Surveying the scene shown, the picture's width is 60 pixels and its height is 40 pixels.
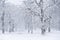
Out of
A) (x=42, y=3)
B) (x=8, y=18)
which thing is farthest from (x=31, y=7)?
(x=8, y=18)

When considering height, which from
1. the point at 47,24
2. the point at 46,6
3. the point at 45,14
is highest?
the point at 46,6

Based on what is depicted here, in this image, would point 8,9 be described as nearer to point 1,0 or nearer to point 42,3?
point 1,0

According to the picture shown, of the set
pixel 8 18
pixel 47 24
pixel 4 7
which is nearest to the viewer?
pixel 47 24

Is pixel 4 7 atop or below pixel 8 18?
atop

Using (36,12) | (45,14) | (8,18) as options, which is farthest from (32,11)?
(8,18)

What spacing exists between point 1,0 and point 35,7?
531 inches

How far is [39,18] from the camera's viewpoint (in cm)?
2027

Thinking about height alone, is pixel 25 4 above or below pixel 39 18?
above

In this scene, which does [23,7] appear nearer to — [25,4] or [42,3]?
[25,4]

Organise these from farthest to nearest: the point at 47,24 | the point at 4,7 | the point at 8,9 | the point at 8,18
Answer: the point at 8,18, the point at 8,9, the point at 4,7, the point at 47,24

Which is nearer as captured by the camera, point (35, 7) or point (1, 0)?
point (35, 7)

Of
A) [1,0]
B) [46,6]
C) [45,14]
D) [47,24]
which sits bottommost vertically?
[47,24]

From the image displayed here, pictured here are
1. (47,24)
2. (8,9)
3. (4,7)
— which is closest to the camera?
(47,24)

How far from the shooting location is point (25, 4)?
20359mm
